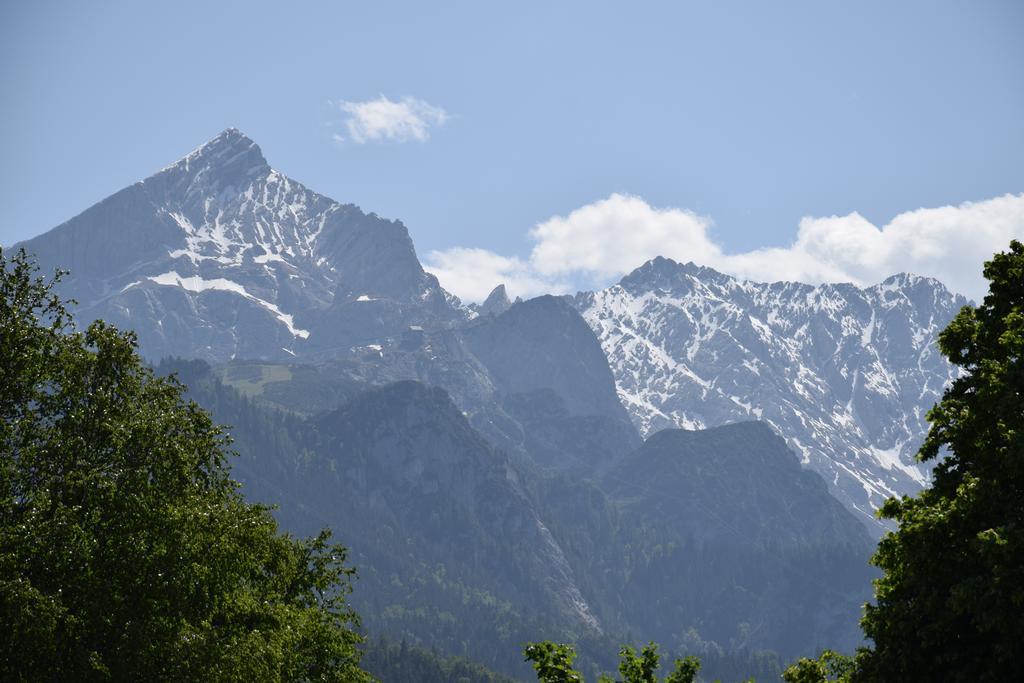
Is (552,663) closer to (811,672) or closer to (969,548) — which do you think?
(811,672)

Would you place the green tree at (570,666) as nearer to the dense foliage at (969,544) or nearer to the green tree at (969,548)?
the dense foliage at (969,544)

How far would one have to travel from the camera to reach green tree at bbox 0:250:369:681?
112 feet

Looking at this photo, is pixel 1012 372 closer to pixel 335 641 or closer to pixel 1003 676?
pixel 1003 676

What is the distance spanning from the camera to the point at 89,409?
40469 millimetres

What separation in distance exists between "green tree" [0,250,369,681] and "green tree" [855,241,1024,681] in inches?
801

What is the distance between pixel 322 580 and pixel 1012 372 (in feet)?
98.7

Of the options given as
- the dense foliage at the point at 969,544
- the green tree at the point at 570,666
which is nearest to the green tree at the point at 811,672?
the dense foliage at the point at 969,544

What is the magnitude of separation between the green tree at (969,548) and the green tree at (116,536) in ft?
66.7

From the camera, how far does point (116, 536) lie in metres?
35.6

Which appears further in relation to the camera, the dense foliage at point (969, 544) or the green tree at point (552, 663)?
the green tree at point (552, 663)

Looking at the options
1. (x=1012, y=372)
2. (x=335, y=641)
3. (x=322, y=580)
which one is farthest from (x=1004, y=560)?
(x=322, y=580)

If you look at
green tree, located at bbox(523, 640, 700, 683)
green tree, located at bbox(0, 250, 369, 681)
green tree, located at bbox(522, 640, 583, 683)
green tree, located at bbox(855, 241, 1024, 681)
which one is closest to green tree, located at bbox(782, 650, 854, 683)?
green tree, located at bbox(855, 241, 1024, 681)

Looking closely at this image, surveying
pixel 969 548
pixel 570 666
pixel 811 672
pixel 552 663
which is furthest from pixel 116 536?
pixel 969 548

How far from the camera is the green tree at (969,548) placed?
95.3ft
